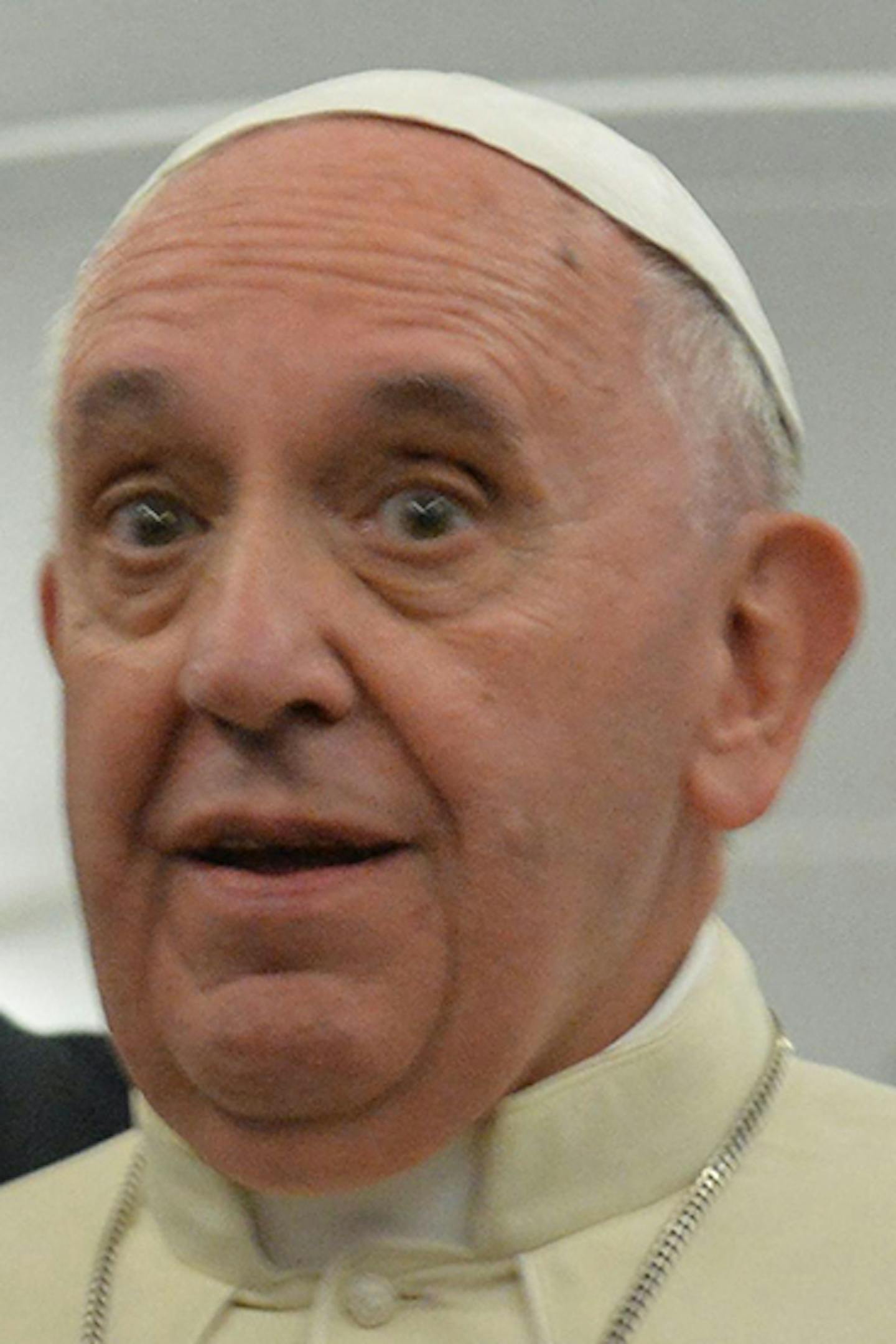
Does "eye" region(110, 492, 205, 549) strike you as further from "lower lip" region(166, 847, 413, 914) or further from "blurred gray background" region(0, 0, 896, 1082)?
"blurred gray background" region(0, 0, 896, 1082)

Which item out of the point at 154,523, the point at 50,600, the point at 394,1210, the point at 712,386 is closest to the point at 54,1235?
the point at 394,1210

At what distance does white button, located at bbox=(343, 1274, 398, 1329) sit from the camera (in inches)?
61.7

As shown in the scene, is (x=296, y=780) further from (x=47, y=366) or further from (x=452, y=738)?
(x=47, y=366)

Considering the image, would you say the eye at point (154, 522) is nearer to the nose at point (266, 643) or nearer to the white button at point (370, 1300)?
the nose at point (266, 643)

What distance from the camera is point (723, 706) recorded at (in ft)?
5.40

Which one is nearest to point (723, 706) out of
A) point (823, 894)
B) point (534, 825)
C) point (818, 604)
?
point (818, 604)

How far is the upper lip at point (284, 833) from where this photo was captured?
146cm

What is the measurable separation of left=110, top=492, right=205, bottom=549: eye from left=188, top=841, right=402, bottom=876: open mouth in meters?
0.20

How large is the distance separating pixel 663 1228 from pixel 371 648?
432mm

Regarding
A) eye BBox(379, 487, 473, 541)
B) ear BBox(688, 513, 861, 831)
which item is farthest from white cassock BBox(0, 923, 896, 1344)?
eye BBox(379, 487, 473, 541)

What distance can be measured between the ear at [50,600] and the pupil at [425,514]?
0.35 metres

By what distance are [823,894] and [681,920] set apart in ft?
6.01

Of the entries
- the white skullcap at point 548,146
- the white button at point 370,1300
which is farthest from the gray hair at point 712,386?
the white button at point 370,1300

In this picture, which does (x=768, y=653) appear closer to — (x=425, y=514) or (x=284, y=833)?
(x=425, y=514)
